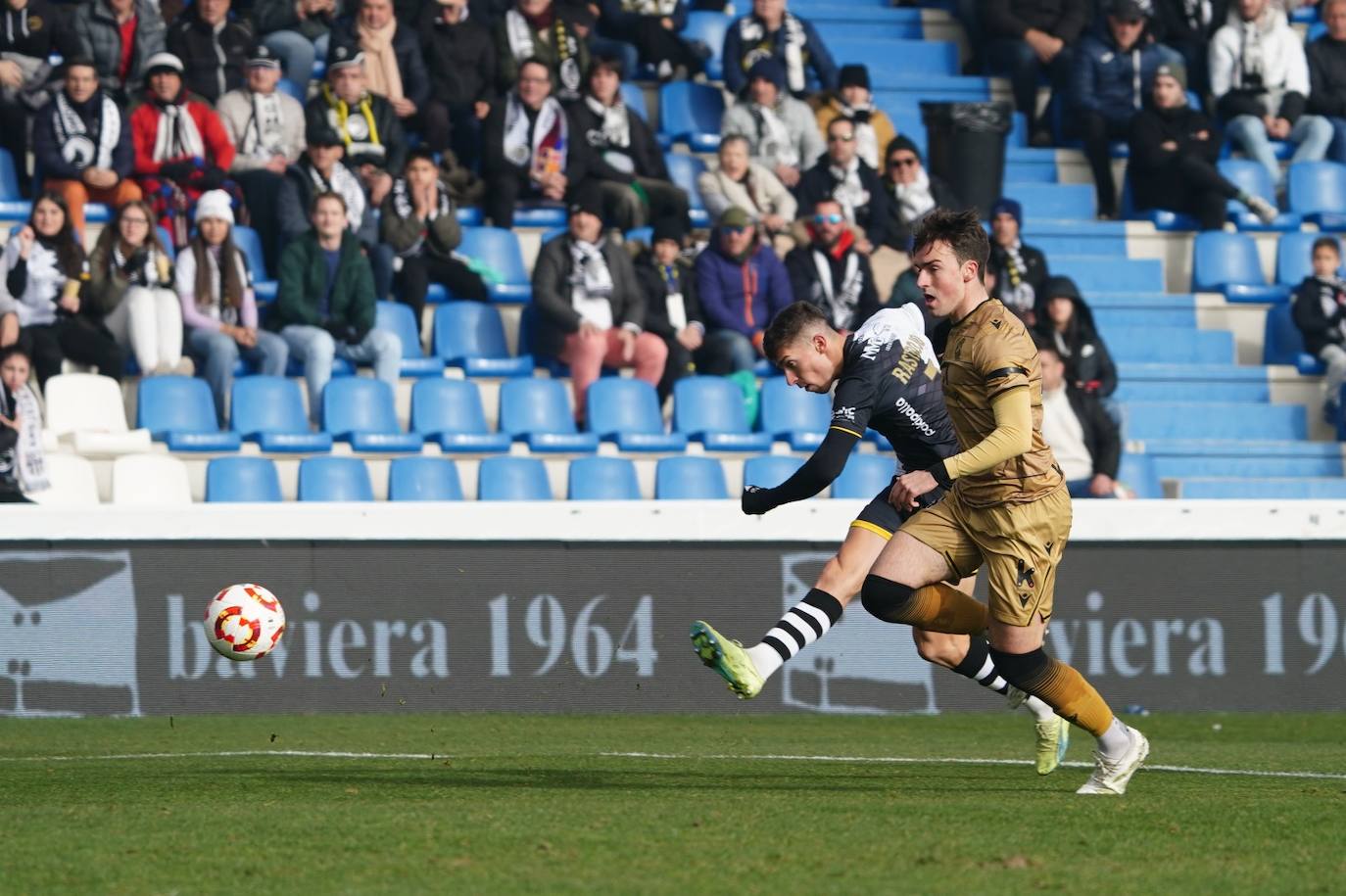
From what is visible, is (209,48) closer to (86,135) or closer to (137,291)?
(86,135)

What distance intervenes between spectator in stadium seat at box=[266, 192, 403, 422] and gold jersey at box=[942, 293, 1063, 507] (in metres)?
9.02

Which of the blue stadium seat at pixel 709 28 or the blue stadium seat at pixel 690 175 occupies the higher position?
the blue stadium seat at pixel 709 28

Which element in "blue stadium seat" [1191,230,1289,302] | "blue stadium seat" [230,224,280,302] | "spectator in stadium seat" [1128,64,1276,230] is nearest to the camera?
"blue stadium seat" [230,224,280,302]

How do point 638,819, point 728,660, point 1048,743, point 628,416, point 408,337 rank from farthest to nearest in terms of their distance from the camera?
1. point 408,337
2. point 628,416
3. point 1048,743
4. point 728,660
5. point 638,819

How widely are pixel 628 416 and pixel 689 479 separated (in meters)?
1.01

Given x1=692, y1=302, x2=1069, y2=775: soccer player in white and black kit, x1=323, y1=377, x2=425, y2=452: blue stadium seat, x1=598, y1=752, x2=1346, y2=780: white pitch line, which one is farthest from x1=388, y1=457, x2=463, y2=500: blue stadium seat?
x1=692, y1=302, x2=1069, y2=775: soccer player in white and black kit

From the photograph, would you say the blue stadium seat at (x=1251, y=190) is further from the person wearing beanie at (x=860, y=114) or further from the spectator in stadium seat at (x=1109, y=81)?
the person wearing beanie at (x=860, y=114)

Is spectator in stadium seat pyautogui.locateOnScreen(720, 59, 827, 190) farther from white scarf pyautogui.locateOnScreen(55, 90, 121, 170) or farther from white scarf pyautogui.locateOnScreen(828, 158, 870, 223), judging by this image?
white scarf pyautogui.locateOnScreen(55, 90, 121, 170)

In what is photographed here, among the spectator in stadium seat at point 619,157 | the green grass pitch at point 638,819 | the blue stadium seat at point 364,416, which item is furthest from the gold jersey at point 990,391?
the spectator in stadium seat at point 619,157

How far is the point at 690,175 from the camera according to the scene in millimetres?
19906

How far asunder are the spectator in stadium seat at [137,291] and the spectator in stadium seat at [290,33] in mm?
3580

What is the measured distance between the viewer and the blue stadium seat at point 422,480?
15.5 m

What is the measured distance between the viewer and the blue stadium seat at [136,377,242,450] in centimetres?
1535

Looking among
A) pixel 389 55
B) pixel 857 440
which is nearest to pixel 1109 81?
pixel 389 55
